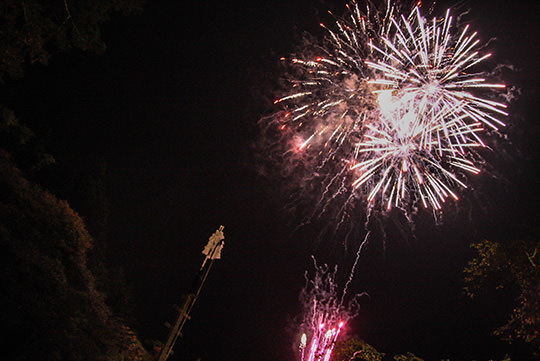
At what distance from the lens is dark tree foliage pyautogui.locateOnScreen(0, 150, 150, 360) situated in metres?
6.76

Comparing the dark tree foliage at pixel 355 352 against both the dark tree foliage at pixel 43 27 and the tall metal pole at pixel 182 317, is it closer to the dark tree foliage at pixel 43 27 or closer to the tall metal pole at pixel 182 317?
the tall metal pole at pixel 182 317

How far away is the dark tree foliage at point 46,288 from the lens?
676cm

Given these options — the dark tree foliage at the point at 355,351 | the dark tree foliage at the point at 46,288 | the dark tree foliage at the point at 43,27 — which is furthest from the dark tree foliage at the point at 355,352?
the dark tree foliage at the point at 43,27

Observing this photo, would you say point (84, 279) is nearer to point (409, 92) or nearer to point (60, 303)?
point (60, 303)

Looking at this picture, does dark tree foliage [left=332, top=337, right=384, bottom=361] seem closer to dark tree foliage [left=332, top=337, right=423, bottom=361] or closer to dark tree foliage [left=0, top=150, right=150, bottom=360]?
dark tree foliage [left=332, top=337, right=423, bottom=361]

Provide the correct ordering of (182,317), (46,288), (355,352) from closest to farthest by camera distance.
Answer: (182,317), (46,288), (355,352)

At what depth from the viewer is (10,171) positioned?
10.2 metres

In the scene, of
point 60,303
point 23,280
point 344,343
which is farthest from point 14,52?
point 344,343

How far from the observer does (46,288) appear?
312 inches

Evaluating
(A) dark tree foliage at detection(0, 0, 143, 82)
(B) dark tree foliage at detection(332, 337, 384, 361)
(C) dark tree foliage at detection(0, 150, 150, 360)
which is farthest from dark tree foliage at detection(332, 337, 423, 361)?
(A) dark tree foliage at detection(0, 0, 143, 82)

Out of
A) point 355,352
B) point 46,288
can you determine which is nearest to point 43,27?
point 46,288

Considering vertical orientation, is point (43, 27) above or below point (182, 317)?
above

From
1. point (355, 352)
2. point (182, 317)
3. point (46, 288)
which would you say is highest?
point (355, 352)

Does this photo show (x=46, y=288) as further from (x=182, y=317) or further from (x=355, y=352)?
(x=355, y=352)
